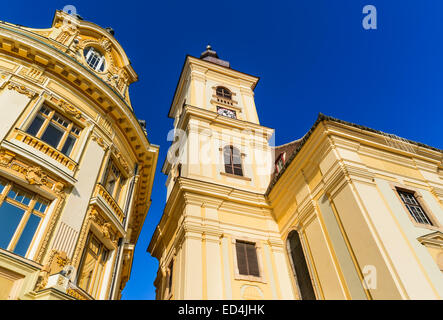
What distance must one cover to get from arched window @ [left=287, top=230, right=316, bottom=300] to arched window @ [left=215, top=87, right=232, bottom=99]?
44.1 ft

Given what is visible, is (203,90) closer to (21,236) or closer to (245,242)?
(245,242)

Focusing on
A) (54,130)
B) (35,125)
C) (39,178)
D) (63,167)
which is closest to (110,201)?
(63,167)

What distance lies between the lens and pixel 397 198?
11375 mm

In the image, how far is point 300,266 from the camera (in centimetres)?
1344

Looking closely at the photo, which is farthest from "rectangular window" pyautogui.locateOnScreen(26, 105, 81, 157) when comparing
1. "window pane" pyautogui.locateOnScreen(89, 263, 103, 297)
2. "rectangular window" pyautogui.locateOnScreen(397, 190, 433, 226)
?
"rectangular window" pyautogui.locateOnScreen(397, 190, 433, 226)

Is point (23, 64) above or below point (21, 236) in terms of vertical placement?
above

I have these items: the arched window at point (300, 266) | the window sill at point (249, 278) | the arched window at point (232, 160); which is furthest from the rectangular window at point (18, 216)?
the arched window at point (232, 160)

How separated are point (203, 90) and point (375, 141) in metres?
13.7

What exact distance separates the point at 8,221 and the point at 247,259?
935cm

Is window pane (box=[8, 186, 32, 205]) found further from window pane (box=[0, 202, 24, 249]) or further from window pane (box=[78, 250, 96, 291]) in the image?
window pane (box=[78, 250, 96, 291])

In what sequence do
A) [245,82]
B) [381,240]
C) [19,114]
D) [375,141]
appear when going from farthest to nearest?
[245,82], [375,141], [19,114], [381,240]

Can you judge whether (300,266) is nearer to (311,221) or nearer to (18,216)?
(311,221)

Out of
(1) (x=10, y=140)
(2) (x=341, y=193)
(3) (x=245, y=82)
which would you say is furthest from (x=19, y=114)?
(3) (x=245, y=82)

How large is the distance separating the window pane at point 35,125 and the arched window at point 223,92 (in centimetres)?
1510
